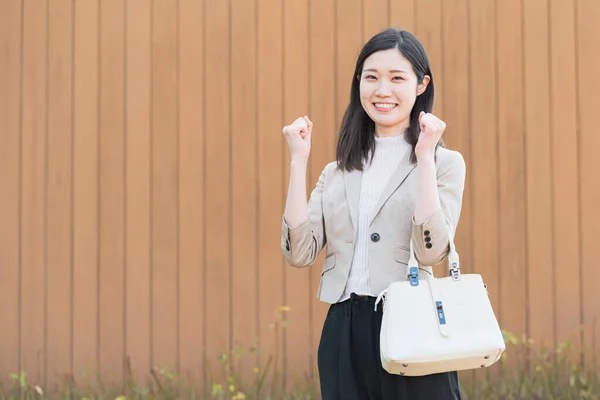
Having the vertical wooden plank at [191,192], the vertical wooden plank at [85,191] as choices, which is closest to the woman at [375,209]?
the vertical wooden plank at [191,192]

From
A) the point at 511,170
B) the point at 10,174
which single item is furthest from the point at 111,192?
the point at 511,170

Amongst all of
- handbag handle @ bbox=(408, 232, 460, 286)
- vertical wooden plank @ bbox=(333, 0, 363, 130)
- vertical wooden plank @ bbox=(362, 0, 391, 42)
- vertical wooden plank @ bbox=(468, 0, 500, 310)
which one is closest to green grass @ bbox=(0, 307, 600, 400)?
vertical wooden plank @ bbox=(468, 0, 500, 310)

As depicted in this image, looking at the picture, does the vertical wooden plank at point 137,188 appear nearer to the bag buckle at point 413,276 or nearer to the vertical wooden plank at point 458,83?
the vertical wooden plank at point 458,83

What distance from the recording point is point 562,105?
13.6ft

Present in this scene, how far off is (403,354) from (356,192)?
47 centimetres

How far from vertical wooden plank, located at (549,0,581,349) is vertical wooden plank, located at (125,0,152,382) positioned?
1.74m

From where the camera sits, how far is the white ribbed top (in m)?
2.25

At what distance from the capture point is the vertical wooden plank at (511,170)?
408 cm

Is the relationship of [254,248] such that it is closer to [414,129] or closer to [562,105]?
[562,105]

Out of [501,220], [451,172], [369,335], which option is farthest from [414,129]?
[501,220]

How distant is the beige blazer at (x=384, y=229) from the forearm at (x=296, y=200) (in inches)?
0.7

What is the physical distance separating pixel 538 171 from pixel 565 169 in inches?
4.5

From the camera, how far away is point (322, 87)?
4172mm

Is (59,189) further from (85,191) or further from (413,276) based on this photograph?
(413,276)
